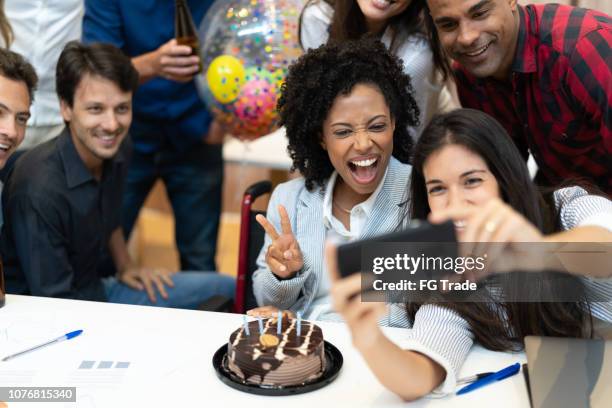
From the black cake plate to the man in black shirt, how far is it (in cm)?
88

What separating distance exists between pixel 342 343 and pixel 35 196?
1056mm

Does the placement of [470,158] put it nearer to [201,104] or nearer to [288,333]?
[288,333]

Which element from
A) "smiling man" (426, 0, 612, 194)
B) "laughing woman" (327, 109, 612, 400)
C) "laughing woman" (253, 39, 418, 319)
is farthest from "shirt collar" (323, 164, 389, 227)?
"smiling man" (426, 0, 612, 194)

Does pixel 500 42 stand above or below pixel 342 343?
above

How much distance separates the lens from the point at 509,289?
60.0 inches

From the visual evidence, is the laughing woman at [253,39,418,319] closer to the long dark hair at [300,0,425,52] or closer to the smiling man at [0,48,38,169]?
the long dark hair at [300,0,425,52]

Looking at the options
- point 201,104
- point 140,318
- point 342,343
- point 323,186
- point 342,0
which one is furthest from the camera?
point 201,104

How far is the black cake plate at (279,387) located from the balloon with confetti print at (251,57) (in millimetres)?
1020

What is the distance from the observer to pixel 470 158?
1559 millimetres

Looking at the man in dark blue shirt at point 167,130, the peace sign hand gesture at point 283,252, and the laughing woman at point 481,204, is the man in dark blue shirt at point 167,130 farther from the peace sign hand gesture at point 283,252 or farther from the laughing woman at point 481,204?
the laughing woman at point 481,204

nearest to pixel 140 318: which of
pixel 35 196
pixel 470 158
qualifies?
pixel 35 196

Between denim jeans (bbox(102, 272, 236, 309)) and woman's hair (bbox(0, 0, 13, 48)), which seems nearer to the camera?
woman's hair (bbox(0, 0, 13, 48))

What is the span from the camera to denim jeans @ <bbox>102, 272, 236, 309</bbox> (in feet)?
8.16

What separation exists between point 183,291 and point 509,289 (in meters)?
1.31
